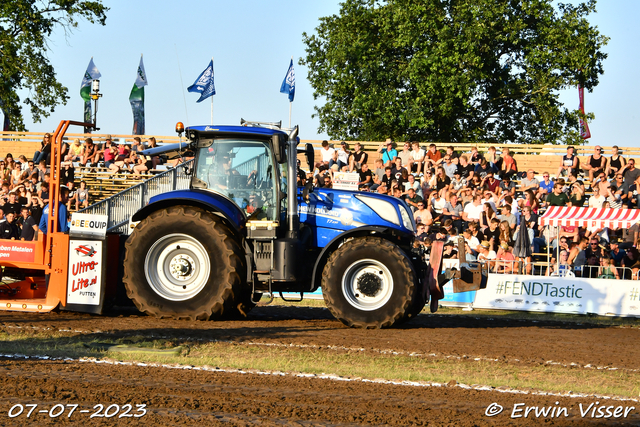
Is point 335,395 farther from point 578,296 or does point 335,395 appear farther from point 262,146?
point 578,296

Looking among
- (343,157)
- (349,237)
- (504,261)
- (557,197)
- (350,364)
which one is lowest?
(350,364)

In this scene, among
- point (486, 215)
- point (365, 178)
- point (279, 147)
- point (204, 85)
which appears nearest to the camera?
point (279, 147)

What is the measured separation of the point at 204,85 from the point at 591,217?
11.3m

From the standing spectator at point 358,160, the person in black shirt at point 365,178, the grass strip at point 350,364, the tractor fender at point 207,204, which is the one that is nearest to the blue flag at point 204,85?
the standing spectator at point 358,160

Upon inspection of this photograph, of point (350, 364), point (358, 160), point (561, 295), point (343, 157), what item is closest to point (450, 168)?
point (358, 160)

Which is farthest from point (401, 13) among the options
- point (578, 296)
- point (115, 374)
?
point (115, 374)

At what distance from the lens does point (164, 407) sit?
5.67 m

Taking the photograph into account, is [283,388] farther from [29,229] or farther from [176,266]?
[29,229]

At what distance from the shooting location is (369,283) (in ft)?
33.0

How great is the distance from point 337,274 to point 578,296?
6.37 m

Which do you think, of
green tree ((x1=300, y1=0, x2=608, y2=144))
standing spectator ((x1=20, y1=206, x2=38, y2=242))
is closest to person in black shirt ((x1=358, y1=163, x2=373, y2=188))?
standing spectator ((x1=20, y1=206, x2=38, y2=242))

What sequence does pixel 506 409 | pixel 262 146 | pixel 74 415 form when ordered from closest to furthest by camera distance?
pixel 74 415 → pixel 506 409 → pixel 262 146

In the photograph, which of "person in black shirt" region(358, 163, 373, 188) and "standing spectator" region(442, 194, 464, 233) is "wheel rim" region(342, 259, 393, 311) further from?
"person in black shirt" region(358, 163, 373, 188)

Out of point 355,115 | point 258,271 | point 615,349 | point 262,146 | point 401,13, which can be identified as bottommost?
point 615,349
